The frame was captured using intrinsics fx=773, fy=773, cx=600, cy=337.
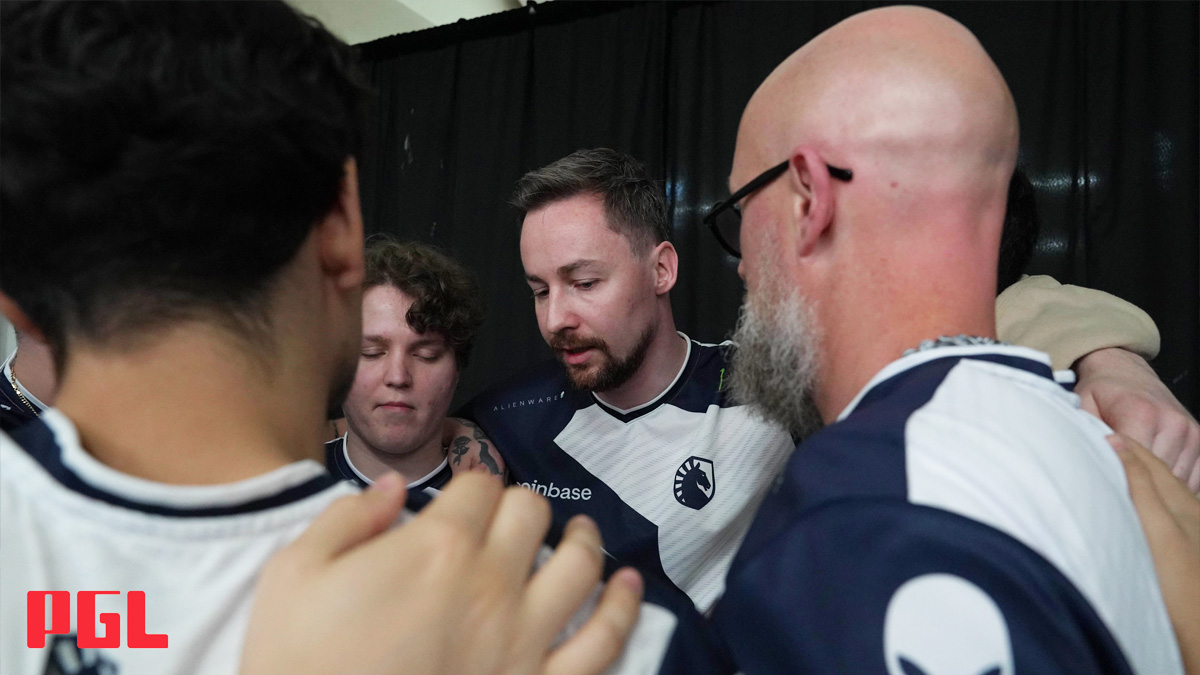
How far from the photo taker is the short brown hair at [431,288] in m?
1.74

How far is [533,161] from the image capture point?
10.7 feet

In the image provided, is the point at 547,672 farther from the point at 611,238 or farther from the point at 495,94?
the point at 495,94

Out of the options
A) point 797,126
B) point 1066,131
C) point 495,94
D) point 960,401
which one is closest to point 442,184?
point 495,94

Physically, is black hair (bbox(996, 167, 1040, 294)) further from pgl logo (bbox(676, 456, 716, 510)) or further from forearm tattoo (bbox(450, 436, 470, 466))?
forearm tattoo (bbox(450, 436, 470, 466))

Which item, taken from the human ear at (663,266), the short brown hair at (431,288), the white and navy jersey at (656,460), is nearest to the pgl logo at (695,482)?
the white and navy jersey at (656,460)

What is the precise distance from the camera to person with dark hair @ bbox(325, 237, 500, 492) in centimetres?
167

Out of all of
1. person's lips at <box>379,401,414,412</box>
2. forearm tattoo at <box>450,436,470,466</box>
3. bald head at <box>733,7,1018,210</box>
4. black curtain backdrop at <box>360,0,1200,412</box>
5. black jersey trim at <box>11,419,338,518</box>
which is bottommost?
forearm tattoo at <box>450,436,470,466</box>

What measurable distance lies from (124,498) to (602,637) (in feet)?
1.04

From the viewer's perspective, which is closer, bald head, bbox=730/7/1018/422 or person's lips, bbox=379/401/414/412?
bald head, bbox=730/7/1018/422

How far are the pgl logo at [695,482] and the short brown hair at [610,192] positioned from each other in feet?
1.75

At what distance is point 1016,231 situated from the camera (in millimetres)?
1366

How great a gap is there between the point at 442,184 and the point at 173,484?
3087 mm

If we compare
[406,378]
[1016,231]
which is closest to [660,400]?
[406,378]

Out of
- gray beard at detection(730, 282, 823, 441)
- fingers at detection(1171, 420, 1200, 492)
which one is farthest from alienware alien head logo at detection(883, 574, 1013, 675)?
fingers at detection(1171, 420, 1200, 492)
